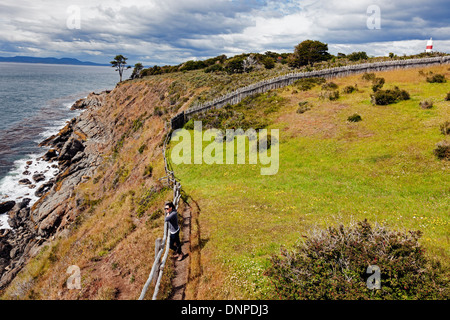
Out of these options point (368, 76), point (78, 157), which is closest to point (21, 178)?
point (78, 157)

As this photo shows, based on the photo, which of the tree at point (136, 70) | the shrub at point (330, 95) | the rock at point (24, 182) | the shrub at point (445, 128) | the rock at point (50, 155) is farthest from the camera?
the tree at point (136, 70)

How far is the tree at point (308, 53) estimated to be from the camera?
58.0 m

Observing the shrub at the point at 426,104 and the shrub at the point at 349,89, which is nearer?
the shrub at the point at 426,104

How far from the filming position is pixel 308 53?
2271 inches

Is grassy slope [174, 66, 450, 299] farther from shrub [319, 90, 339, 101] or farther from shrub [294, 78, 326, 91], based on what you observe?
shrub [294, 78, 326, 91]

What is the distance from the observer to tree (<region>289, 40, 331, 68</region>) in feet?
190

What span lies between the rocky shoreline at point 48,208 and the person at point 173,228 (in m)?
19.9

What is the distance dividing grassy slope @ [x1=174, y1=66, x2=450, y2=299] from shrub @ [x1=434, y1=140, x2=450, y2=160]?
40cm

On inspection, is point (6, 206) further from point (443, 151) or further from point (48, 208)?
point (443, 151)

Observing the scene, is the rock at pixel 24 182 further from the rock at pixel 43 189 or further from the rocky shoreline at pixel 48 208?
the rock at pixel 43 189

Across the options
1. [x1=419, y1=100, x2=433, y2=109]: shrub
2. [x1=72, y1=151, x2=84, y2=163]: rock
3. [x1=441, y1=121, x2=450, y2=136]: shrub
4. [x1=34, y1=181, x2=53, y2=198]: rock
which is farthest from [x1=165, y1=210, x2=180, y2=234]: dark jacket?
[x1=72, y1=151, x2=84, y2=163]: rock

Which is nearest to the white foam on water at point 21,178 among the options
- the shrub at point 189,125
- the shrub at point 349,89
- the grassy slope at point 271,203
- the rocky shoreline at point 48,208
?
the rocky shoreline at point 48,208

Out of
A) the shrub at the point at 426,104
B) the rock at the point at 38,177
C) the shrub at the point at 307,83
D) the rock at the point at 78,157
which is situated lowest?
the rock at the point at 38,177

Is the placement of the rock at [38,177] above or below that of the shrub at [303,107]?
below
